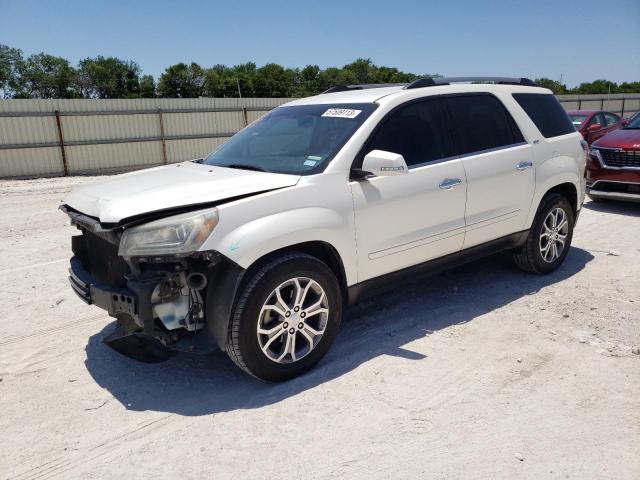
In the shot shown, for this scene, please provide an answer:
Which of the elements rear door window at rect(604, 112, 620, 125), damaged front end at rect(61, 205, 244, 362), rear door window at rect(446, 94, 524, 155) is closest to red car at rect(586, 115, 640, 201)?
rear door window at rect(446, 94, 524, 155)

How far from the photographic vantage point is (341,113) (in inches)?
164

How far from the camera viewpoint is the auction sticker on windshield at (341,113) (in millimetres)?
4063

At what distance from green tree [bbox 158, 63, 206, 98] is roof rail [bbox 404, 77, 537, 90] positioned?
55.6 metres

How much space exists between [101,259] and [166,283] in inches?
26.1

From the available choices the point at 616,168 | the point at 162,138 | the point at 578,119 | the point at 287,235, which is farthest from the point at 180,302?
the point at 162,138

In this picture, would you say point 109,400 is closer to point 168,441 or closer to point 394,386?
point 168,441

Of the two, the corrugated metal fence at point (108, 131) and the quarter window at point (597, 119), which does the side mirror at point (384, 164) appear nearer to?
the quarter window at point (597, 119)

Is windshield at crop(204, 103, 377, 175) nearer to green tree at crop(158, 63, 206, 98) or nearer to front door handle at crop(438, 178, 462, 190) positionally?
front door handle at crop(438, 178, 462, 190)

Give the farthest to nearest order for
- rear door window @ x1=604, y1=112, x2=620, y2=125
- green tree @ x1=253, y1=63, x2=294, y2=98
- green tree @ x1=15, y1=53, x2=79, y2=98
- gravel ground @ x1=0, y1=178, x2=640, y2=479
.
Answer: green tree @ x1=253, y1=63, x2=294, y2=98 < green tree @ x1=15, y1=53, x2=79, y2=98 < rear door window @ x1=604, y1=112, x2=620, y2=125 < gravel ground @ x1=0, y1=178, x2=640, y2=479

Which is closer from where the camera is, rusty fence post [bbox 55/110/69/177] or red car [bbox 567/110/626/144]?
red car [bbox 567/110/626/144]

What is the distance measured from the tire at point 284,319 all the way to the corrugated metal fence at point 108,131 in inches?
610

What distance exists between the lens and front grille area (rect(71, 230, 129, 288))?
3.40 meters

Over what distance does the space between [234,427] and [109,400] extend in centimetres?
91

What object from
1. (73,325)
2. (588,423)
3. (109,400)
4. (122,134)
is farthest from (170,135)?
(588,423)
